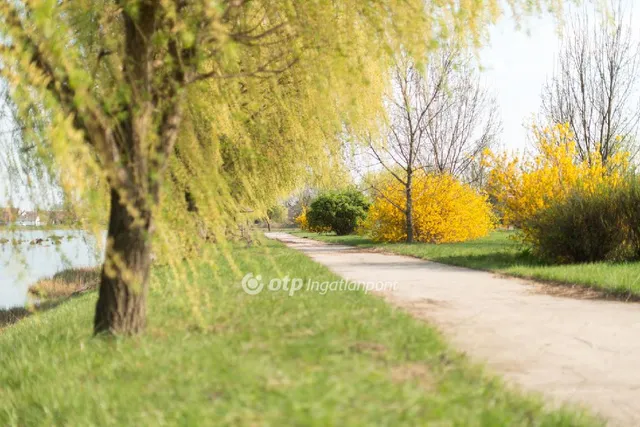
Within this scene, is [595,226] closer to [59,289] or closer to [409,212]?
[409,212]

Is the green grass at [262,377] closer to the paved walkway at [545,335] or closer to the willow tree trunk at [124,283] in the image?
the willow tree trunk at [124,283]

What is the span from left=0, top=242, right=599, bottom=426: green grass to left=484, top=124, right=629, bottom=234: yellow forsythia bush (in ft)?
32.0

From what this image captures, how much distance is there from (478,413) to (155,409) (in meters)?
1.64

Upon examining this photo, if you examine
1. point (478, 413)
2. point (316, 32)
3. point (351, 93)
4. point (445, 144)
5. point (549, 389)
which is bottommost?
point (549, 389)

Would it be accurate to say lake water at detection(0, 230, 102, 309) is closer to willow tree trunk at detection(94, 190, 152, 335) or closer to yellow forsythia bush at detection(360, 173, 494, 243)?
willow tree trunk at detection(94, 190, 152, 335)

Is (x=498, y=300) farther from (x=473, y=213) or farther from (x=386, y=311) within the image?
(x=473, y=213)

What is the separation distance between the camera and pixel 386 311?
5.38 m

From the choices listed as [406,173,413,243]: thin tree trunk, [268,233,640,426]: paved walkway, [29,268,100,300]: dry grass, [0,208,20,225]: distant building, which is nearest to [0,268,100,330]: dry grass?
[29,268,100,300]: dry grass

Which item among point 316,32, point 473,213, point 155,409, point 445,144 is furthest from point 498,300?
point 445,144

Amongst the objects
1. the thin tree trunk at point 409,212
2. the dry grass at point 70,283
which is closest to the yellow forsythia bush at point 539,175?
the thin tree trunk at point 409,212

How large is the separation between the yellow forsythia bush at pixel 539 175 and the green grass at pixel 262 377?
384 inches

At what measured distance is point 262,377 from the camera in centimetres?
317

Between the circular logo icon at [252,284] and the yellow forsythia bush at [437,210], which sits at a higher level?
the yellow forsythia bush at [437,210]

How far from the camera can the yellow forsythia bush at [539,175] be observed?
1384 centimetres
